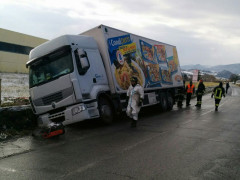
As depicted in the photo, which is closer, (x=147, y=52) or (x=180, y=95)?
(x=147, y=52)

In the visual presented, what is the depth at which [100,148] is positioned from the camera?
571cm

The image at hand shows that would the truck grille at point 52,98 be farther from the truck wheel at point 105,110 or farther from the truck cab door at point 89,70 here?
the truck wheel at point 105,110

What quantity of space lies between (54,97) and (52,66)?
1021mm

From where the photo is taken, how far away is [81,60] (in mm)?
7969

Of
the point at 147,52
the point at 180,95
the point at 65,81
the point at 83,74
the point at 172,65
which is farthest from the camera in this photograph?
the point at 180,95

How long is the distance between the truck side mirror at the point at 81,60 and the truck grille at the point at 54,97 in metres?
0.72

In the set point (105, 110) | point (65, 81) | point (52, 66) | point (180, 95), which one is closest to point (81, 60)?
point (65, 81)

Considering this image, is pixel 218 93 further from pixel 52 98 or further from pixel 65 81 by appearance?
pixel 52 98

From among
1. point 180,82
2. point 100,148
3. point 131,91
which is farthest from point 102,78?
point 180,82

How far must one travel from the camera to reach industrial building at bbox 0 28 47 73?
117ft

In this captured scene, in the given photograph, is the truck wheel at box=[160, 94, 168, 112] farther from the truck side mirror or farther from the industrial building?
the industrial building

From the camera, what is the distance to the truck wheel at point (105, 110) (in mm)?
8828

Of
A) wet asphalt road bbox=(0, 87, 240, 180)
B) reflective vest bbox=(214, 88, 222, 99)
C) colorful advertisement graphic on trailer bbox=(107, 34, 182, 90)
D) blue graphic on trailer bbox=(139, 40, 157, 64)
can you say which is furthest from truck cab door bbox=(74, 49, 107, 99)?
reflective vest bbox=(214, 88, 222, 99)

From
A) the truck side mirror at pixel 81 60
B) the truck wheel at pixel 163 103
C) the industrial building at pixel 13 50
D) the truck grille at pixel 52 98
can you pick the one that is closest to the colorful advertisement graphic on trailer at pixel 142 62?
the truck wheel at pixel 163 103
